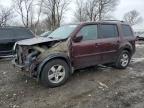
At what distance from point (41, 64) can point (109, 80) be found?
7.62 feet

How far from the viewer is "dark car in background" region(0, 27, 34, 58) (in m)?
9.63

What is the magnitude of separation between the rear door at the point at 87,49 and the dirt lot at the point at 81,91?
0.58 metres

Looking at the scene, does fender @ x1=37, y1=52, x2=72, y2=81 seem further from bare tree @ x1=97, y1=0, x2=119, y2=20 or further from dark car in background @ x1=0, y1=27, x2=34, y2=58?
bare tree @ x1=97, y1=0, x2=119, y2=20

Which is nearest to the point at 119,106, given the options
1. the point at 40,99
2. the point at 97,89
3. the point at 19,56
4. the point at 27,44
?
the point at 97,89

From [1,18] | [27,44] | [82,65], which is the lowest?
[82,65]

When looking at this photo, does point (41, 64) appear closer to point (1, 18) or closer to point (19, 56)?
point (19, 56)

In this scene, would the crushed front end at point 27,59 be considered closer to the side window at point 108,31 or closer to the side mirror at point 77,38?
the side mirror at point 77,38

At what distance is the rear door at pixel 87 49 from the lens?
6.13 m

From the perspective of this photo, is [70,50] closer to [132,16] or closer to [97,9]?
[97,9]

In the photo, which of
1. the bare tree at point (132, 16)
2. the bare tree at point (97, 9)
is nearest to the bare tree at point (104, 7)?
the bare tree at point (97, 9)

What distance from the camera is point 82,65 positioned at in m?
6.38

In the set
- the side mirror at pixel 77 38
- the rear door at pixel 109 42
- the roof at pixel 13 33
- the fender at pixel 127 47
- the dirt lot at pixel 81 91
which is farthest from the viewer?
the roof at pixel 13 33

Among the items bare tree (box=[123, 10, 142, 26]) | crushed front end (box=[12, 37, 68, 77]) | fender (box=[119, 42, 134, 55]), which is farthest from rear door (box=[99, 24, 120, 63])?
bare tree (box=[123, 10, 142, 26])

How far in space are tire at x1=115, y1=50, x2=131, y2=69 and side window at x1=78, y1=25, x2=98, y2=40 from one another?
1592mm
